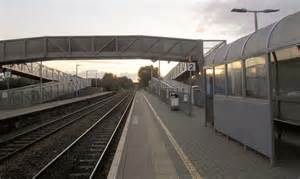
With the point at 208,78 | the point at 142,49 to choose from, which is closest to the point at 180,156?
the point at 208,78

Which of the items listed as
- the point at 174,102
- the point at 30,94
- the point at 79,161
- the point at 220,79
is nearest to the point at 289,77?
the point at 220,79

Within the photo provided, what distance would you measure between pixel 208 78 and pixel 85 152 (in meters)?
6.31

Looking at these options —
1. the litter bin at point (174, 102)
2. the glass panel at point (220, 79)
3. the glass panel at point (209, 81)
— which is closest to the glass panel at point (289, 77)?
the glass panel at point (220, 79)

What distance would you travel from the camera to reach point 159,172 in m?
8.09

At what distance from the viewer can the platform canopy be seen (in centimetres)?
3133

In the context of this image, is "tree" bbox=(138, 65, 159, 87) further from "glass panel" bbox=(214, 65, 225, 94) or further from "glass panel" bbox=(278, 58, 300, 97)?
"glass panel" bbox=(278, 58, 300, 97)

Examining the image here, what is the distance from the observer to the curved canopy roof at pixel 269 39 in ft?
24.8

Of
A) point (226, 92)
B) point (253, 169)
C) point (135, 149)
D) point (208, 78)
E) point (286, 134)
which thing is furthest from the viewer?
point (208, 78)

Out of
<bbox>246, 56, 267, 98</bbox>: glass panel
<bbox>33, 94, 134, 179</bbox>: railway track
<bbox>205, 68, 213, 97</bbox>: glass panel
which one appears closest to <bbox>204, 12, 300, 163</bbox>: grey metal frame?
<bbox>246, 56, 267, 98</bbox>: glass panel

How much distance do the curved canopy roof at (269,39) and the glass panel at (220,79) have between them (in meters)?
1.29

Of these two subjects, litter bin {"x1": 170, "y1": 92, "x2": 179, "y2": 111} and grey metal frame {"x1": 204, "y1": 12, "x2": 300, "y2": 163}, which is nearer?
grey metal frame {"x1": 204, "y1": 12, "x2": 300, "y2": 163}

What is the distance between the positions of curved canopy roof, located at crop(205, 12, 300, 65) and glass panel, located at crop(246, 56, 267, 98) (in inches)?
8.0

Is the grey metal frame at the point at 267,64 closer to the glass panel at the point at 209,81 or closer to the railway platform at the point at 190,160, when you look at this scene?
the railway platform at the point at 190,160

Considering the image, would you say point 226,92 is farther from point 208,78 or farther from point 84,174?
point 84,174
